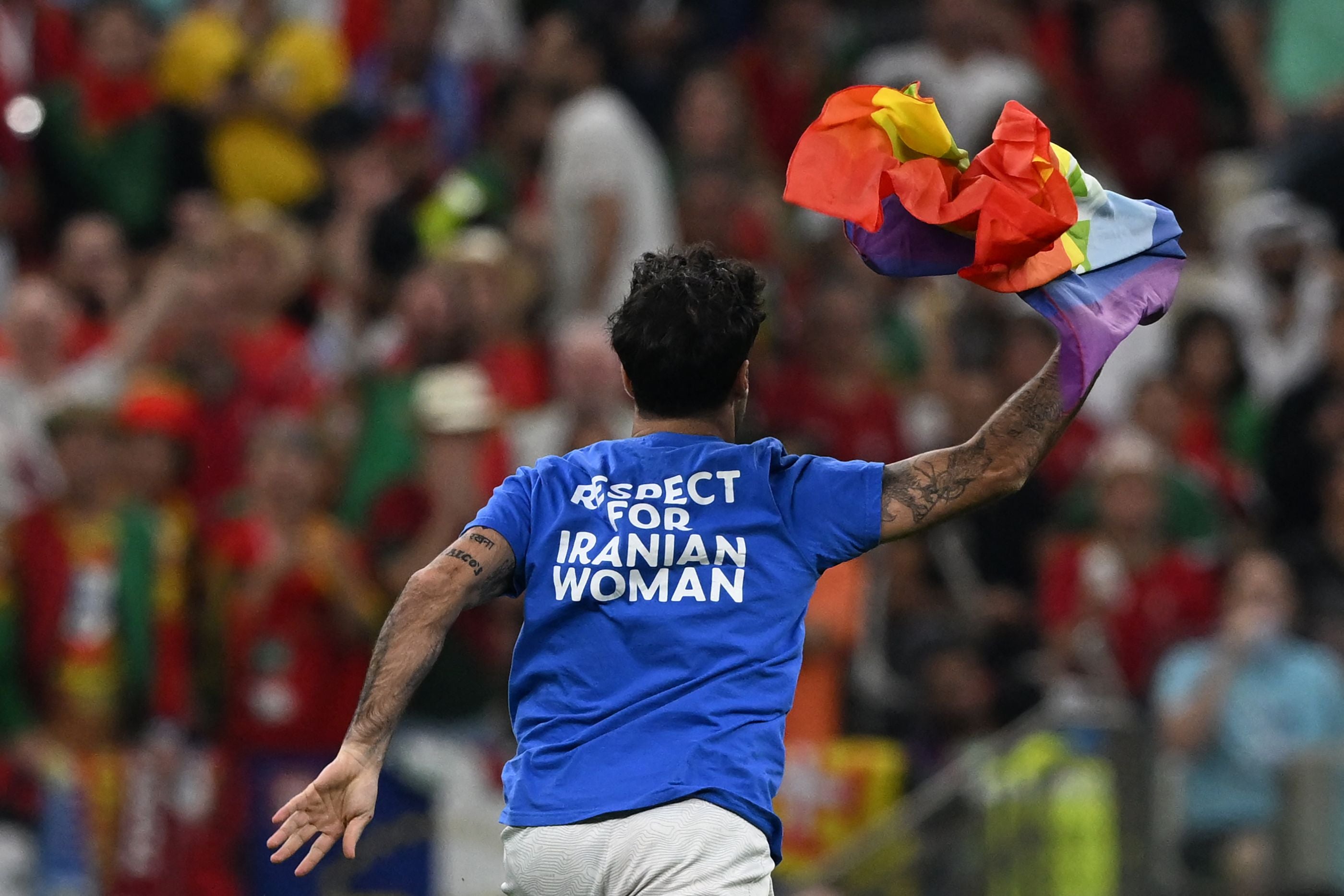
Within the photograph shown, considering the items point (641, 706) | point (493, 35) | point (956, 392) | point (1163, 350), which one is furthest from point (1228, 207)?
point (641, 706)

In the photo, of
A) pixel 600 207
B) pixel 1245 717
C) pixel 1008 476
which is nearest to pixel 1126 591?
pixel 1245 717

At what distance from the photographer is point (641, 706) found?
4.02 meters

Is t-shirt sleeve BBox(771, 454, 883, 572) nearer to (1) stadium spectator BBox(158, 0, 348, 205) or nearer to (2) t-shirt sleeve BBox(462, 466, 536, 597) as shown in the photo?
(2) t-shirt sleeve BBox(462, 466, 536, 597)

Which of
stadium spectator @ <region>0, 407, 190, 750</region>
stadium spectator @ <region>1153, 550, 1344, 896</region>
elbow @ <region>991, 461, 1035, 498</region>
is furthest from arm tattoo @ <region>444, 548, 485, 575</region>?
stadium spectator @ <region>0, 407, 190, 750</region>

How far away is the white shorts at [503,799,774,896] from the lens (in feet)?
12.8

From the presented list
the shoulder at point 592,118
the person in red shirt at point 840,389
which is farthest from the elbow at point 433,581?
the shoulder at point 592,118

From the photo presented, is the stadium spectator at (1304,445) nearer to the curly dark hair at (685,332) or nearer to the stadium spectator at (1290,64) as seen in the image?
the stadium spectator at (1290,64)

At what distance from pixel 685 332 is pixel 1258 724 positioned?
5078mm

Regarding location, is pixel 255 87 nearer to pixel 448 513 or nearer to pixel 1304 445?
pixel 448 513

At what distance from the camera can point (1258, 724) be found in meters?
8.50

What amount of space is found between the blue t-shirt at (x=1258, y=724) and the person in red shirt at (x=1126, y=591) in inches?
15.7

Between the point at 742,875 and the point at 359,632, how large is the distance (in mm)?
5021

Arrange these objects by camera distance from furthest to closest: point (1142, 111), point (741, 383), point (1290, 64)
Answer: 1. point (1142, 111)
2. point (1290, 64)
3. point (741, 383)

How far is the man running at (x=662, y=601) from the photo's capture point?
3.96m
